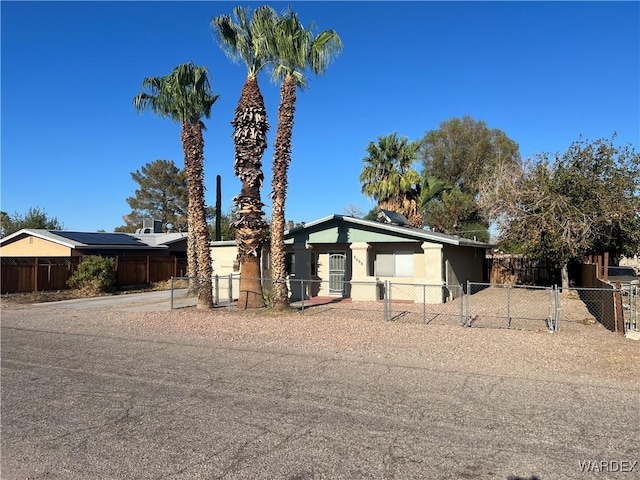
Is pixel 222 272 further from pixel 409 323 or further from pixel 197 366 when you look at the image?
pixel 197 366

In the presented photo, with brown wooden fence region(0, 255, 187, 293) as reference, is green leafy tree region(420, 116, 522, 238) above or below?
above

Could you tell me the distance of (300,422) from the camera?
558 cm

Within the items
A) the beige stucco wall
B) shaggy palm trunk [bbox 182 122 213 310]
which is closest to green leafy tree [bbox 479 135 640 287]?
shaggy palm trunk [bbox 182 122 213 310]

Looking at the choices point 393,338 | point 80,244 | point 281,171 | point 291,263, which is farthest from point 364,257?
point 80,244

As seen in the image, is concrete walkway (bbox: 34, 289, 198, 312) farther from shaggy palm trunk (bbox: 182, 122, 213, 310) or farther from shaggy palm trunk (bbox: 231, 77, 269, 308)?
shaggy palm trunk (bbox: 231, 77, 269, 308)

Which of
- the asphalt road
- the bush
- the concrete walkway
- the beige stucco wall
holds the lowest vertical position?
the asphalt road

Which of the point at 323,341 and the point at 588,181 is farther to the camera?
the point at 588,181

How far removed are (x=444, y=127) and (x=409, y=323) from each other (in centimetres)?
3527

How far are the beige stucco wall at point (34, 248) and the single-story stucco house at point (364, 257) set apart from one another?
1246 cm

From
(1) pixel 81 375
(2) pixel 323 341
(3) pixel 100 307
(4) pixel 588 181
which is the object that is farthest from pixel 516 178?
(1) pixel 81 375

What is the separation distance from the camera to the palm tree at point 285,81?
49.6 feet

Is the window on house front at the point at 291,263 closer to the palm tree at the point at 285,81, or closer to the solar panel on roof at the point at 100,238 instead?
the palm tree at the point at 285,81

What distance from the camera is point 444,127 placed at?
44.6 meters

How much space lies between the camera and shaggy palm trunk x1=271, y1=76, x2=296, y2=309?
1552cm
